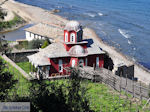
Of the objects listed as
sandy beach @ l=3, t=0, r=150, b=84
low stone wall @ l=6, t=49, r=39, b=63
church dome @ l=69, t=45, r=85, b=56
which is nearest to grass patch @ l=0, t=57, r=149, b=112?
church dome @ l=69, t=45, r=85, b=56

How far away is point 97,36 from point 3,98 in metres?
54.6

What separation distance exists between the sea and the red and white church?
21449mm

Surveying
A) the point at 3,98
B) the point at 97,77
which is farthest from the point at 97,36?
the point at 3,98

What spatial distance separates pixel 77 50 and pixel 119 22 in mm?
53899

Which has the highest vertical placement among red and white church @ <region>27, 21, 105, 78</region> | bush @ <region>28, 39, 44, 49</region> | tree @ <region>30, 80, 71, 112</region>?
tree @ <region>30, 80, 71, 112</region>

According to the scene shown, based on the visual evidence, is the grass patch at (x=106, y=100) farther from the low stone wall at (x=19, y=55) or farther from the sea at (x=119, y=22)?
the sea at (x=119, y=22)

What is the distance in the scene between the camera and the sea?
62.5 meters

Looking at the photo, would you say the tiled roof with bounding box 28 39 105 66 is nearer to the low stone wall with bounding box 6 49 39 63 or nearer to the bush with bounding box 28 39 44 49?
the low stone wall with bounding box 6 49 39 63

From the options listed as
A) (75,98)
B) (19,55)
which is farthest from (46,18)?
(75,98)

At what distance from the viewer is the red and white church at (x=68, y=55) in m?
34.3

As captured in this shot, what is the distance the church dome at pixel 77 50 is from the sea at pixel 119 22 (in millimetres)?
22519

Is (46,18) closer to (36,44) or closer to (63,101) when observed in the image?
(36,44)

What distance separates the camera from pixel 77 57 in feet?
112

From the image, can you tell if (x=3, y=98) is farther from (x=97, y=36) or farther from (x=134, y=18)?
(x=134, y=18)
